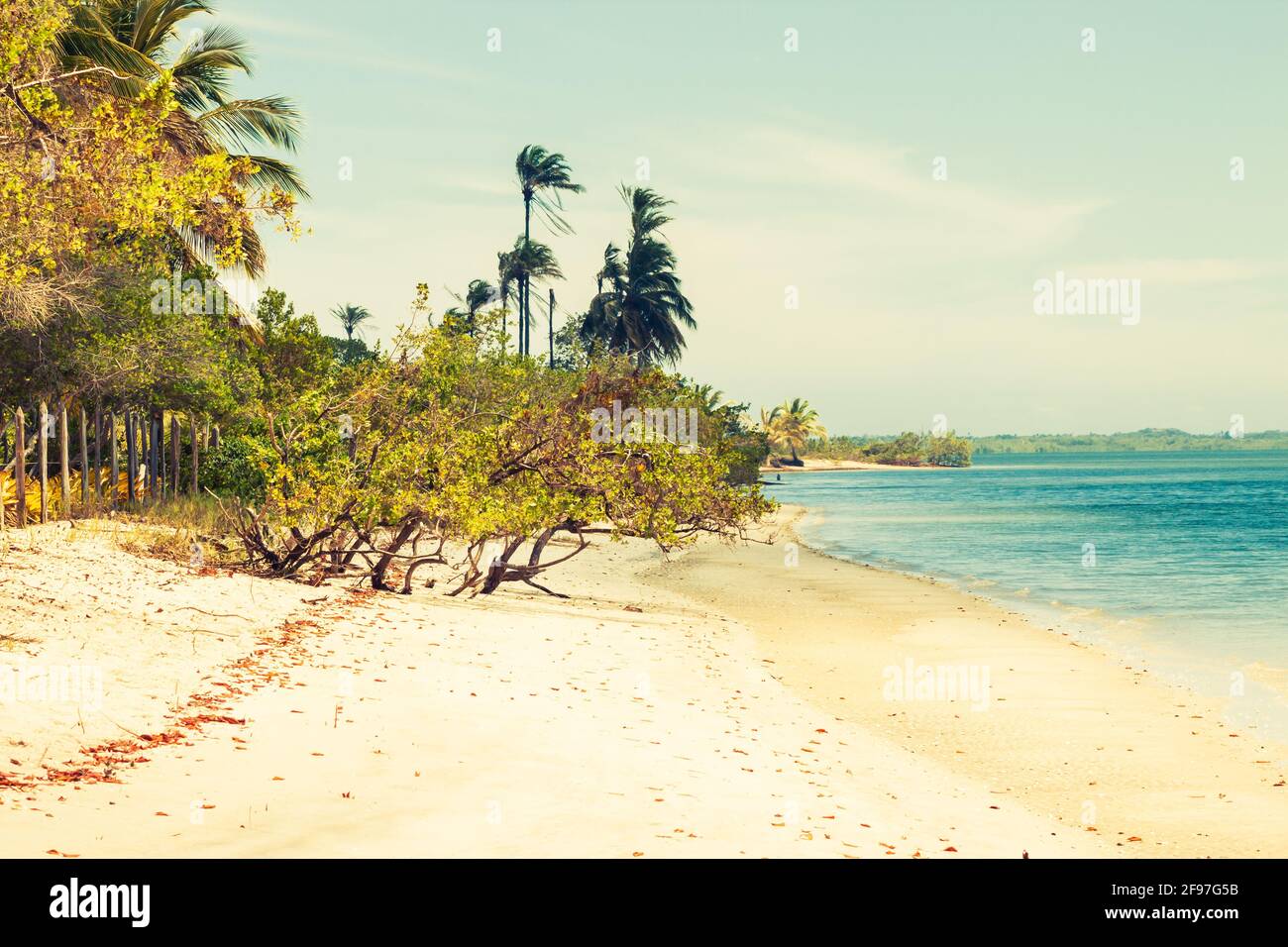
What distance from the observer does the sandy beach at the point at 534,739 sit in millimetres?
6703

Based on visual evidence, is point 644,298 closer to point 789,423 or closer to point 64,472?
point 64,472

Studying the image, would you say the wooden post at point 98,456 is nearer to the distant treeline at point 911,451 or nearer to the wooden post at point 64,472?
the wooden post at point 64,472

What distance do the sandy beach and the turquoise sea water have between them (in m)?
2.77

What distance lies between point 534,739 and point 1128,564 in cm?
2948

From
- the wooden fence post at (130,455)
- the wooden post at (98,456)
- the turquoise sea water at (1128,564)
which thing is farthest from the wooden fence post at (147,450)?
the turquoise sea water at (1128,564)

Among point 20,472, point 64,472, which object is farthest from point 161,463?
point 20,472

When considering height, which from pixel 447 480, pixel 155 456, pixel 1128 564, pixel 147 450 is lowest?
pixel 1128 564

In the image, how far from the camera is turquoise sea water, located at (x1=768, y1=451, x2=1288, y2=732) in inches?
711

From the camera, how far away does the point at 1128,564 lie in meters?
33.8

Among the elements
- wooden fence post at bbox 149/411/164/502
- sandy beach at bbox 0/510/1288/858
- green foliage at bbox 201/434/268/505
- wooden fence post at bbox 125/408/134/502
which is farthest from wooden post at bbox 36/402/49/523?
wooden fence post at bbox 149/411/164/502

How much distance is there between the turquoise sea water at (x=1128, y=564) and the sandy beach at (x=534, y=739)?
277cm

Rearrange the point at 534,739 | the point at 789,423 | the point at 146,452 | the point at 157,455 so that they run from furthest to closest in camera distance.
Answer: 1. the point at 789,423
2. the point at 146,452
3. the point at 157,455
4. the point at 534,739
